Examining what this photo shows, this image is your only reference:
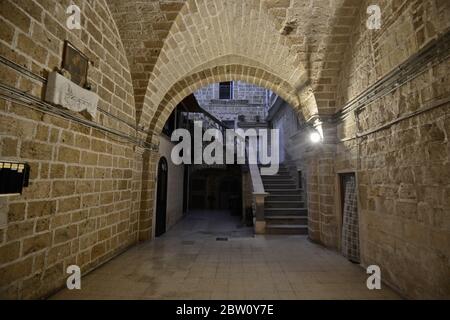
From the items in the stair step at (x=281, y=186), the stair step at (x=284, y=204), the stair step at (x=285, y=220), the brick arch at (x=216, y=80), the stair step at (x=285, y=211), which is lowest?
the stair step at (x=285, y=220)

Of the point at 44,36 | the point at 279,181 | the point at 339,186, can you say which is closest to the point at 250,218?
the point at 279,181

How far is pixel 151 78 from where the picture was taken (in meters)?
4.33

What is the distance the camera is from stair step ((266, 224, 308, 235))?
218 inches

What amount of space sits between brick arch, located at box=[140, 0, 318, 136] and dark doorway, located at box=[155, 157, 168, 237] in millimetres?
1409

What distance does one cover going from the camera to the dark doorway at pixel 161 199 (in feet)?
18.9

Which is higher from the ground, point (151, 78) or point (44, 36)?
Answer: point (151, 78)

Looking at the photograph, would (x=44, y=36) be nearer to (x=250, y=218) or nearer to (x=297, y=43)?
(x=297, y=43)

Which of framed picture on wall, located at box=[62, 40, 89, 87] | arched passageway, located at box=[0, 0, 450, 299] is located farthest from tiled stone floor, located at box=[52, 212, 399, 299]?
framed picture on wall, located at box=[62, 40, 89, 87]

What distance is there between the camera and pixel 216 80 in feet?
19.1

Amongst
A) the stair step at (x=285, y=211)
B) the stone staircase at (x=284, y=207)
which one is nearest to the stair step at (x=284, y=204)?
the stone staircase at (x=284, y=207)

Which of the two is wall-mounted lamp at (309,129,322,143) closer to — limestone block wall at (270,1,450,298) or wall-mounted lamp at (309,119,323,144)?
wall-mounted lamp at (309,119,323,144)

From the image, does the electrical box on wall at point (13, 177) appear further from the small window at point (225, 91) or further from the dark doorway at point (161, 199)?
the small window at point (225, 91)

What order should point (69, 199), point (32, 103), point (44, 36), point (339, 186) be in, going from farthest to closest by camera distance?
point (339, 186), point (69, 199), point (44, 36), point (32, 103)
